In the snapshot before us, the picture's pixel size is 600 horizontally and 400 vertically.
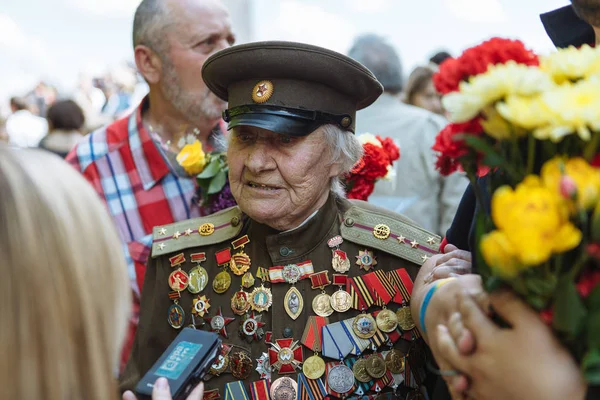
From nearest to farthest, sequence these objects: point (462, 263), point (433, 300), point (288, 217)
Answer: point (433, 300), point (462, 263), point (288, 217)

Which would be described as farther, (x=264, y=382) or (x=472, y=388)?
(x=264, y=382)

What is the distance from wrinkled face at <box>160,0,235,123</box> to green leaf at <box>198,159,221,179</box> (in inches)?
18.4

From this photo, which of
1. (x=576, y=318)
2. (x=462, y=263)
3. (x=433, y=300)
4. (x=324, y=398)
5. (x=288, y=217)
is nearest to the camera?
(x=576, y=318)

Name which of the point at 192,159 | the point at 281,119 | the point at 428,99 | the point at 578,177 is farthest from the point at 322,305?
the point at 428,99

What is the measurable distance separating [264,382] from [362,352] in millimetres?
345

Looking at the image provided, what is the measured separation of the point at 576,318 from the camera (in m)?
1.16

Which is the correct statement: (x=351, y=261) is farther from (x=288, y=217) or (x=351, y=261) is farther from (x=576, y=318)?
(x=576, y=318)

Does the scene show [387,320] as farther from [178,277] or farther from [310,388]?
[178,277]

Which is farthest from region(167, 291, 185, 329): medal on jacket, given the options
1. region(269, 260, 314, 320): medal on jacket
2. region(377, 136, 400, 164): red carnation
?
region(377, 136, 400, 164): red carnation

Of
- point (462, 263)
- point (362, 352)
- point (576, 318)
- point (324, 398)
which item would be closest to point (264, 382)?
point (324, 398)

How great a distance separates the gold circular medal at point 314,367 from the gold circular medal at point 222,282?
398 mm

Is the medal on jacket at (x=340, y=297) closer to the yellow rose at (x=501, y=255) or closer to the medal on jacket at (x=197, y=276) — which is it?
the medal on jacket at (x=197, y=276)

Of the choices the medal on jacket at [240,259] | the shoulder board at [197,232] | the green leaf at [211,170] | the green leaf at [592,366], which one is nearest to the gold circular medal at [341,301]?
the medal on jacket at [240,259]

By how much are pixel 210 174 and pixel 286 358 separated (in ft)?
3.32
